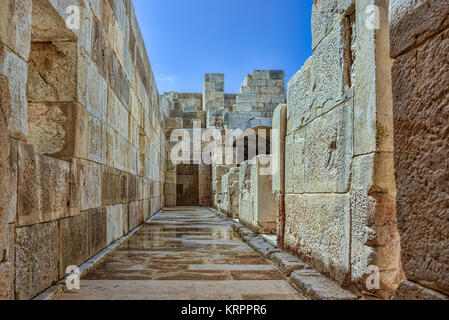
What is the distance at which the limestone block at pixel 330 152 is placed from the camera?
246 cm

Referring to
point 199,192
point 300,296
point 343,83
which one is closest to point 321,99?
point 343,83

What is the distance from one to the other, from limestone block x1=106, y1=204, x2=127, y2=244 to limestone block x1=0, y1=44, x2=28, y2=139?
7.67 ft

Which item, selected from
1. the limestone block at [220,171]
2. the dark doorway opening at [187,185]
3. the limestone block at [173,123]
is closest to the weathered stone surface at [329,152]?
the limestone block at [220,171]

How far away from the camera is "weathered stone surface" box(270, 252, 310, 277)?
2.98 m

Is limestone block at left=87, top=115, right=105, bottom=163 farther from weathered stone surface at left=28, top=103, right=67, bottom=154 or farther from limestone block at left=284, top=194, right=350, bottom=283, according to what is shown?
limestone block at left=284, top=194, right=350, bottom=283

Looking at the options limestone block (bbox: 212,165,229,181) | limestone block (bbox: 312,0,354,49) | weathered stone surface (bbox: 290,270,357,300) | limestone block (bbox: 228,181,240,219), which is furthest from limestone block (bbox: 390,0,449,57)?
limestone block (bbox: 212,165,229,181)

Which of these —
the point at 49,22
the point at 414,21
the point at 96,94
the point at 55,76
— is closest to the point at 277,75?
the point at 96,94

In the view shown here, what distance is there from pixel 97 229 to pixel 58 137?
47.4 inches

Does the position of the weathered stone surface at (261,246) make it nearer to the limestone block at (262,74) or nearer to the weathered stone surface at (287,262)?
the weathered stone surface at (287,262)

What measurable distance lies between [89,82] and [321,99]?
222 centimetres

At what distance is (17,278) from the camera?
1.97m

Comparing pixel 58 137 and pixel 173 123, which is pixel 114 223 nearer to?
pixel 58 137

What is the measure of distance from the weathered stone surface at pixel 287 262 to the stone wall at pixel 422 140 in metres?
1.67

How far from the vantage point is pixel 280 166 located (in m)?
3.99
